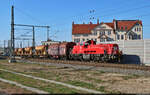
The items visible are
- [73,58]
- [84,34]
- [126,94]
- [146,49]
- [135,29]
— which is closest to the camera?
[126,94]

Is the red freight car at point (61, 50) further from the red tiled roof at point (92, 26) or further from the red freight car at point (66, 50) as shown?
the red tiled roof at point (92, 26)

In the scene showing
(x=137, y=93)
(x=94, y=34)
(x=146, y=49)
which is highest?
(x=94, y=34)

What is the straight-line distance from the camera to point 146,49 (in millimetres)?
26219

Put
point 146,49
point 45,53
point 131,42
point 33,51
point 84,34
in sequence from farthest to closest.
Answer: point 84,34, point 33,51, point 45,53, point 131,42, point 146,49

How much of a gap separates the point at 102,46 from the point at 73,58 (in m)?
7.84

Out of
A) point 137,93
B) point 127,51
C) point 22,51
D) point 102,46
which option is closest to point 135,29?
point 22,51

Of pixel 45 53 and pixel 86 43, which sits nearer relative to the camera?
pixel 86 43

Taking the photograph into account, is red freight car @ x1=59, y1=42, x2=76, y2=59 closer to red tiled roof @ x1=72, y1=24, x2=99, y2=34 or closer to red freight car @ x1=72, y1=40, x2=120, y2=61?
red freight car @ x1=72, y1=40, x2=120, y2=61

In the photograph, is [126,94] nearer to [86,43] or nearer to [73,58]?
[86,43]

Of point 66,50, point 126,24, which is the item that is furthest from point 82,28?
point 66,50

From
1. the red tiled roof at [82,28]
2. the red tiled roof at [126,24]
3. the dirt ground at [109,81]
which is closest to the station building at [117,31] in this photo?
the red tiled roof at [126,24]

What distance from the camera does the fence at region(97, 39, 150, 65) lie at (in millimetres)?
26219

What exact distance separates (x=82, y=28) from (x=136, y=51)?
186 feet

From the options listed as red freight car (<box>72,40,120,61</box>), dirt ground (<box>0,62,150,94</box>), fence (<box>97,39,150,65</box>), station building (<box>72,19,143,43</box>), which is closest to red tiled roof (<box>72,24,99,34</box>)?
station building (<box>72,19,143,43</box>)
